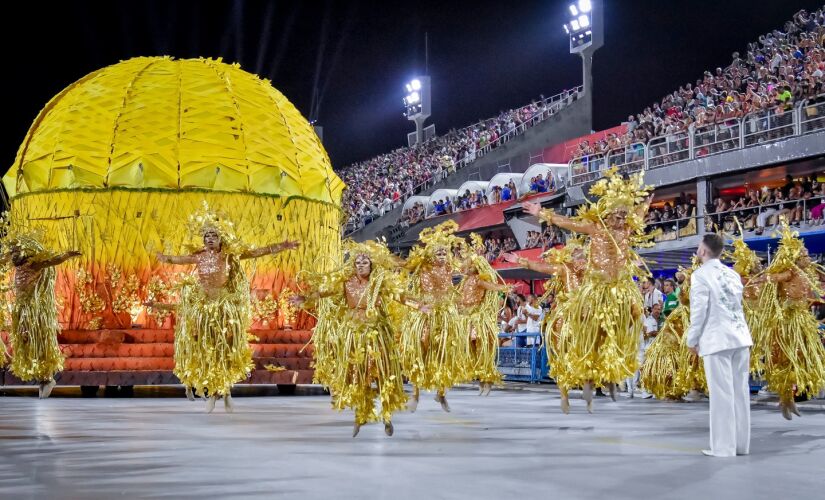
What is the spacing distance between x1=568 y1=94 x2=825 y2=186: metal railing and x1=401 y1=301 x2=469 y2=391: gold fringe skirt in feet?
26.2

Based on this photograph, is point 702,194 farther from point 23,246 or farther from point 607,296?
point 23,246

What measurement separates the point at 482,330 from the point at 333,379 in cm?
422

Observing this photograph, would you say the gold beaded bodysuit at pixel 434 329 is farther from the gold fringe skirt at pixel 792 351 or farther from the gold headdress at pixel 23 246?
the gold headdress at pixel 23 246

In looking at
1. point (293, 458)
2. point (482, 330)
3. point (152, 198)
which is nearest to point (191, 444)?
point (293, 458)

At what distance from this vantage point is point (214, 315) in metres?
10.6

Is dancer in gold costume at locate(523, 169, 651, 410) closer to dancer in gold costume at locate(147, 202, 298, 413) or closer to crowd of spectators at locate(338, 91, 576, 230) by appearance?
dancer in gold costume at locate(147, 202, 298, 413)

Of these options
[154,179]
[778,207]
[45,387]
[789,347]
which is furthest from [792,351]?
[154,179]

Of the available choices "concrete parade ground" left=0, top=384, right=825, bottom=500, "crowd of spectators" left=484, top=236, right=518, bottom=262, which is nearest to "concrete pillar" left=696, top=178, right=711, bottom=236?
"crowd of spectators" left=484, top=236, right=518, bottom=262

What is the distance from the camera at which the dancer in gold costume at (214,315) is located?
34.4 ft

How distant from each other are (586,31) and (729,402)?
29.4m

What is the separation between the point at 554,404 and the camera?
11.5 metres

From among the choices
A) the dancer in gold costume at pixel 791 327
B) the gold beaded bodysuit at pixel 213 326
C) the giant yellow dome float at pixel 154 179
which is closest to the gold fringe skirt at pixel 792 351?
the dancer in gold costume at pixel 791 327

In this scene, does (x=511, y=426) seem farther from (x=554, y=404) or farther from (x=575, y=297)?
(x=554, y=404)

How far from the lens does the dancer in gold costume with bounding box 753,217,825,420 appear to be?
375 inches
